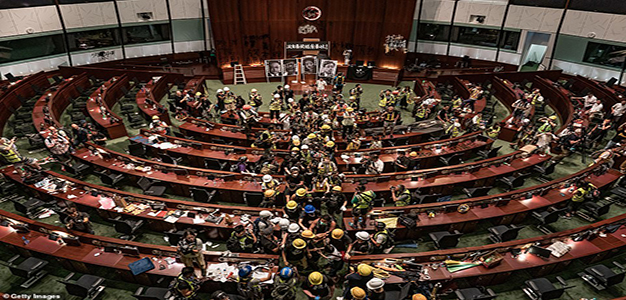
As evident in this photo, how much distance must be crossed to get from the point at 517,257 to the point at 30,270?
12.4 metres

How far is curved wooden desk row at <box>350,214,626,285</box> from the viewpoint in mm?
8258

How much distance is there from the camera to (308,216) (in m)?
9.50

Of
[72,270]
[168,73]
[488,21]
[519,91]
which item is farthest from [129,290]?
[488,21]

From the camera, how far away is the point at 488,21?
2591 centimetres

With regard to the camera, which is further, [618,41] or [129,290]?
[618,41]

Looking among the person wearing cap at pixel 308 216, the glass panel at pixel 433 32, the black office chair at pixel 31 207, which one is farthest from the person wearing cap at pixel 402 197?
the glass panel at pixel 433 32

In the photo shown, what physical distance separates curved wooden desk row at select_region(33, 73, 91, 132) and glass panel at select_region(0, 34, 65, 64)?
4065 millimetres

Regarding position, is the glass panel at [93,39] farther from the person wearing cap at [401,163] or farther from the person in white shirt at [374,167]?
the person wearing cap at [401,163]

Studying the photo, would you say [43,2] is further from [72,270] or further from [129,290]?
[129,290]

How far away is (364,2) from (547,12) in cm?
1287

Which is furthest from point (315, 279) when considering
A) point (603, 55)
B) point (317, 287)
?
point (603, 55)

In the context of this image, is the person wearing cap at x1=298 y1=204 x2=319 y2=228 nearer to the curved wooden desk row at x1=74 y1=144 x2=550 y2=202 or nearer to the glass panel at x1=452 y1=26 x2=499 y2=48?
the curved wooden desk row at x1=74 y1=144 x2=550 y2=202

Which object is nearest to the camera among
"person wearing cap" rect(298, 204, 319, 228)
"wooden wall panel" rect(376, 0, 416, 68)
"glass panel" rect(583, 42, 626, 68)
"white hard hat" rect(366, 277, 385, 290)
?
"white hard hat" rect(366, 277, 385, 290)

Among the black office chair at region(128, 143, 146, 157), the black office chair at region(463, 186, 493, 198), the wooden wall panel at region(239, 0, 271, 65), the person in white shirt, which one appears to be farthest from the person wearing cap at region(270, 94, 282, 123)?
the wooden wall panel at region(239, 0, 271, 65)
